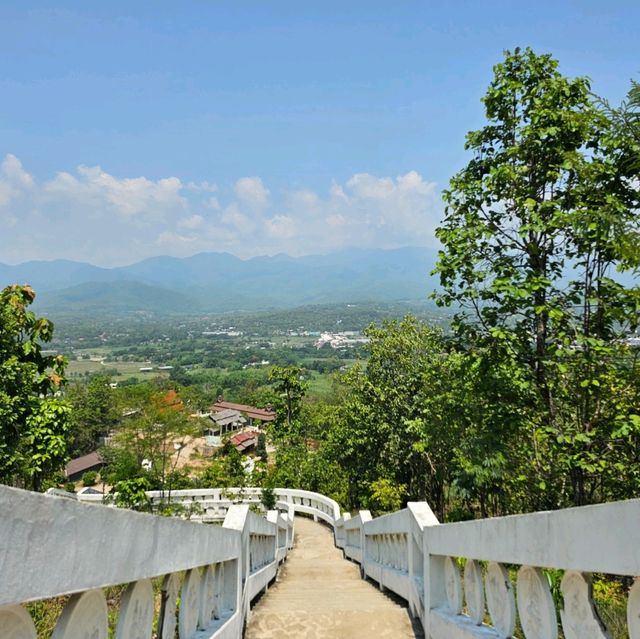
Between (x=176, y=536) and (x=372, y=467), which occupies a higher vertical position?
(x=176, y=536)

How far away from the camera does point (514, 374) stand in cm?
568

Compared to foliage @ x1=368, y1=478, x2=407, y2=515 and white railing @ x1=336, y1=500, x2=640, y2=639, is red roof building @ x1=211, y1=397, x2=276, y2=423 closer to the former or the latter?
foliage @ x1=368, y1=478, x2=407, y2=515

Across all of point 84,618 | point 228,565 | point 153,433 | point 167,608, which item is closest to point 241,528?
point 228,565

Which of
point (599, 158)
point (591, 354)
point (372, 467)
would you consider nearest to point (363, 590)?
point (591, 354)

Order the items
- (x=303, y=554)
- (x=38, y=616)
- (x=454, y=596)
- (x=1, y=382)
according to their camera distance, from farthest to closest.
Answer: (x=303, y=554) → (x=1, y=382) → (x=454, y=596) → (x=38, y=616)

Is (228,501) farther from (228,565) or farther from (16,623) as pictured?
(16,623)

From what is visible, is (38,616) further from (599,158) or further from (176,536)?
(599,158)

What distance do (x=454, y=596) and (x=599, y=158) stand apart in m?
4.53

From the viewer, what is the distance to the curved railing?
1.07 metres

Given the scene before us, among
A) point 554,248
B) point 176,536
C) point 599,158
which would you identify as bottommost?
point 176,536

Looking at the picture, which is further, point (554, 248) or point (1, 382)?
point (1, 382)

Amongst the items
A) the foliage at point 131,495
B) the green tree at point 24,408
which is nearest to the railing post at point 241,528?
the green tree at point 24,408

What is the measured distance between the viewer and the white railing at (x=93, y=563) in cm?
101

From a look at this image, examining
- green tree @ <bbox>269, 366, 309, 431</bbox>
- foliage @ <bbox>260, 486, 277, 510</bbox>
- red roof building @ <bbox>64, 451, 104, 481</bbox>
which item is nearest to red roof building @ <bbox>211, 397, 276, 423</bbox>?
red roof building @ <bbox>64, 451, 104, 481</bbox>
